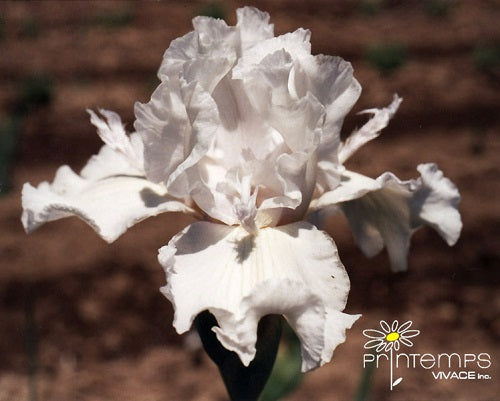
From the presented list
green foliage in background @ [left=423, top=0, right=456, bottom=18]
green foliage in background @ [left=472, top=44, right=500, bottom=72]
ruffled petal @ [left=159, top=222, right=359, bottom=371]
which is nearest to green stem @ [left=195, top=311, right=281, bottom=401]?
ruffled petal @ [left=159, top=222, right=359, bottom=371]

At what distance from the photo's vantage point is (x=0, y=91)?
3529mm

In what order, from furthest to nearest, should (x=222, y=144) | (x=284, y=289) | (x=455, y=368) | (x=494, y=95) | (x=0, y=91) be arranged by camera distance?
(x=0, y=91) < (x=494, y=95) < (x=455, y=368) < (x=222, y=144) < (x=284, y=289)

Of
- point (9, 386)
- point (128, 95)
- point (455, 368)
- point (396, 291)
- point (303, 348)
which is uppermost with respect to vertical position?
point (128, 95)

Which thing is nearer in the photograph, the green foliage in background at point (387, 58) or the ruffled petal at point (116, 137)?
the ruffled petal at point (116, 137)

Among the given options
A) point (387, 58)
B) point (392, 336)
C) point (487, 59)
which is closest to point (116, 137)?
point (392, 336)

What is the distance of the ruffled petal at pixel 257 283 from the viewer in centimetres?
65

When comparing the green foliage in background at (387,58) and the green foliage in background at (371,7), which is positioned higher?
the green foliage in background at (371,7)

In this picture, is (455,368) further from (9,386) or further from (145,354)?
(9,386)

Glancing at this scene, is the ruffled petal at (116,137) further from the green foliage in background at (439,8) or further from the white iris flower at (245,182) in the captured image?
the green foliage in background at (439,8)

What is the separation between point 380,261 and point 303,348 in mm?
1535

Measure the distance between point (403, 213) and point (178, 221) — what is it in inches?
64.2

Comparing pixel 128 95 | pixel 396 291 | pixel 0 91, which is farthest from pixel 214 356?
pixel 0 91

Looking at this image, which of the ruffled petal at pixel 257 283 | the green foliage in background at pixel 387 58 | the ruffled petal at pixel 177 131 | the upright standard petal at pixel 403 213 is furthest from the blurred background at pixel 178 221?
the ruffled petal at pixel 177 131

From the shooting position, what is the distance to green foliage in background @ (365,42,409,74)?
11.4 feet
